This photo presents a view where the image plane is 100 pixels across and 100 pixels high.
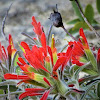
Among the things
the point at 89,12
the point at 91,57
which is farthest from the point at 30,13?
the point at 91,57

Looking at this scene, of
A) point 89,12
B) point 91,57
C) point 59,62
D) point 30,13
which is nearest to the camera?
point 59,62

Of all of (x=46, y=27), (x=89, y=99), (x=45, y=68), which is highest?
(x=46, y=27)

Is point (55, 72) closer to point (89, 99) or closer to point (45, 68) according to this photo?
point (45, 68)

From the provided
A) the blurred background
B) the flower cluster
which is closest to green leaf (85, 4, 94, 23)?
the blurred background

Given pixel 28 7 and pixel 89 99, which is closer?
pixel 89 99

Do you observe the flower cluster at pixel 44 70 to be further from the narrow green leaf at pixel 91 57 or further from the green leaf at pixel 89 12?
the green leaf at pixel 89 12

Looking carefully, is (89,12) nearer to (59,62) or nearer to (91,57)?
(91,57)

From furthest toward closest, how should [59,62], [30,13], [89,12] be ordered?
[30,13] → [89,12] → [59,62]

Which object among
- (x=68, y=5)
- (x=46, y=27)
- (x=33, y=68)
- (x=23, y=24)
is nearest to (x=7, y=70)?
(x=33, y=68)

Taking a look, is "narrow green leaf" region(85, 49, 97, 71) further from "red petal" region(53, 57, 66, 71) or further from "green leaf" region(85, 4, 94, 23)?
"green leaf" region(85, 4, 94, 23)

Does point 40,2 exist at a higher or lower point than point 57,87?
higher

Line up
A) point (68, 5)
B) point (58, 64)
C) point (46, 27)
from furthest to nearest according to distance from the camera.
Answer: point (68, 5) → point (46, 27) → point (58, 64)

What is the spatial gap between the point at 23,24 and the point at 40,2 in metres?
0.52

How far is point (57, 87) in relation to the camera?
0.55m
